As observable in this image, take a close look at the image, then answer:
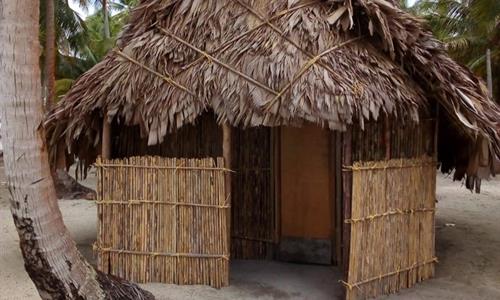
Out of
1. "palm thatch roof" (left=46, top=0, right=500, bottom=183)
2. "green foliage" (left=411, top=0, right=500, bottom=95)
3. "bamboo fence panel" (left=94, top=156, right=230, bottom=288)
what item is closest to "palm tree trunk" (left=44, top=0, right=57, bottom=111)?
"palm thatch roof" (left=46, top=0, right=500, bottom=183)

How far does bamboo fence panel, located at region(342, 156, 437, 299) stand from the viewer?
5.54 metres

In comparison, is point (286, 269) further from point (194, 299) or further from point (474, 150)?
point (474, 150)

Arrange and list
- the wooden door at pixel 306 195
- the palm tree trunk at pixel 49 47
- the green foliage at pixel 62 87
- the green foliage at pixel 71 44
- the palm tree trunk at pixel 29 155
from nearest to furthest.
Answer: the palm tree trunk at pixel 29 155 → the wooden door at pixel 306 195 → the palm tree trunk at pixel 49 47 → the green foliage at pixel 71 44 → the green foliage at pixel 62 87

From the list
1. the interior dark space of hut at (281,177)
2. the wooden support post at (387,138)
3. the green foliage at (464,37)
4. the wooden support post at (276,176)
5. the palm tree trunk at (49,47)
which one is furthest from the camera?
the green foliage at (464,37)

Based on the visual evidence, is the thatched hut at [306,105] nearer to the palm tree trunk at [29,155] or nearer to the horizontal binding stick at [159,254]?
the horizontal binding stick at [159,254]

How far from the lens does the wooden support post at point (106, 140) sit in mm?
6227

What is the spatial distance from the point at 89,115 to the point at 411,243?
12.6ft

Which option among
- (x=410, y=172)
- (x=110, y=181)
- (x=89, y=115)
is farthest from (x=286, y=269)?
(x=89, y=115)

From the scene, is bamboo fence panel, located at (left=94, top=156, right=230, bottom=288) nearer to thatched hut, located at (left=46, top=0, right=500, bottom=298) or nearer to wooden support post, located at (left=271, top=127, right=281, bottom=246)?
thatched hut, located at (left=46, top=0, right=500, bottom=298)

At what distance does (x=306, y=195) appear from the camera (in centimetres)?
719

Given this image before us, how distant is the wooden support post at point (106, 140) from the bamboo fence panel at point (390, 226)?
263 cm

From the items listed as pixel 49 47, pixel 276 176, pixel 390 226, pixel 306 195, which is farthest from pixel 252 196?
pixel 49 47

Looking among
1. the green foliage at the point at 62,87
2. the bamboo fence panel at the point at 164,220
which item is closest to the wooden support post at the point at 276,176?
the bamboo fence panel at the point at 164,220

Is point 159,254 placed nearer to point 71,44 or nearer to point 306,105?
point 306,105
